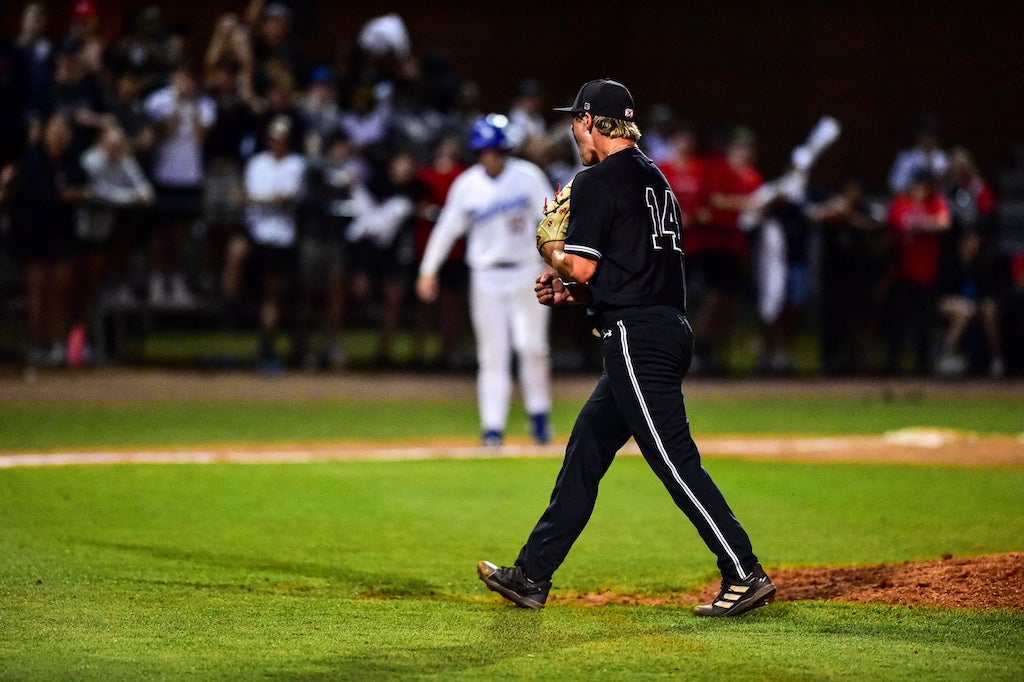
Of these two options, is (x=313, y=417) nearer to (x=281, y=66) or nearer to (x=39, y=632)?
(x=281, y=66)

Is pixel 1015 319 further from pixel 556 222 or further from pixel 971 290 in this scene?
pixel 556 222

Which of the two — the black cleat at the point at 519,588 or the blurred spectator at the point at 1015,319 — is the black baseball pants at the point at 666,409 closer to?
the black cleat at the point at 519,588

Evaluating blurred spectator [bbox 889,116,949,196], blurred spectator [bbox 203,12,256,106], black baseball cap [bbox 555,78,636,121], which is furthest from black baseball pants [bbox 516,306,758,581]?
blurred spectator [bbox 889,116,949,196]

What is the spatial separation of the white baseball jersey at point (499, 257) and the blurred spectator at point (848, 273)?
20.5 ft

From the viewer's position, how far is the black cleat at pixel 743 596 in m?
6.24

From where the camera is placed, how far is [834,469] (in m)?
11.2

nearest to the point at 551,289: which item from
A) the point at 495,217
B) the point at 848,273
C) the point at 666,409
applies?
the point at 666,409

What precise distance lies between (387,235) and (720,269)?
376 centimetres

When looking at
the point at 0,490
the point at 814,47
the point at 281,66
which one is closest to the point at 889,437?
the point at 0,490

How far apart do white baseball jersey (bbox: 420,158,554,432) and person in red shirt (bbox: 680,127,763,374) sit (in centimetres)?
499

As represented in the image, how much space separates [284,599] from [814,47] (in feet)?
65.1

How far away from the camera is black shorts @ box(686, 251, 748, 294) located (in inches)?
655

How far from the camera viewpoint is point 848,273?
56.3 ft

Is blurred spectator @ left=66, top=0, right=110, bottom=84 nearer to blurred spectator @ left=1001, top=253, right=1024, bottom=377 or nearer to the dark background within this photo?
the dark background
